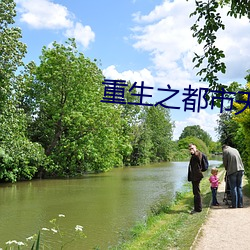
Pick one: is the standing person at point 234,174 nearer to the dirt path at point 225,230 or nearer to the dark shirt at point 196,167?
the dirt path at point 225,230

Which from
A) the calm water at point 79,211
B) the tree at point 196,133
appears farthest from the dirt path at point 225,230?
the tree at point 196,133

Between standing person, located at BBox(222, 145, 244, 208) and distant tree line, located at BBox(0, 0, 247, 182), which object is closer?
standing person, located at BBox(222, 145, 244, 208)

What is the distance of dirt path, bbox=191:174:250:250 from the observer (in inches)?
267

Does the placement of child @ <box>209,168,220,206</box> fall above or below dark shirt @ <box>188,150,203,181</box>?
below

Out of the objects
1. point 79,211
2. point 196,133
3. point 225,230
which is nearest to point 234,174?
point 225,230

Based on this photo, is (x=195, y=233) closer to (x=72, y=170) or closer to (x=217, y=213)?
(x=217, y=213)

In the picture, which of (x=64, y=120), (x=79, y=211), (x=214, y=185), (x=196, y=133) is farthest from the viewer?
(x=196, y=133)

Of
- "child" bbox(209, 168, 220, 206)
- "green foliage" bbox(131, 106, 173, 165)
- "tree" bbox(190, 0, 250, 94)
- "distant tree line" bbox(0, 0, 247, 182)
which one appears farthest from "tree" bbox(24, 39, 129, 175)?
"green foliage" bbox(131, 106, 173, 165)

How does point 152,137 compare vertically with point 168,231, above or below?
above

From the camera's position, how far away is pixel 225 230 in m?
7.88

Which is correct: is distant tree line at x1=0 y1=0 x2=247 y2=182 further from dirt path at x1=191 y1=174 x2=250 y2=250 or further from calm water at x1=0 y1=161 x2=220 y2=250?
dirt path at x1=191 y1=174 x2=250 y2=250

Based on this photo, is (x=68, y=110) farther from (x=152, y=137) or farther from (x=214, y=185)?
(x=152, y=137)

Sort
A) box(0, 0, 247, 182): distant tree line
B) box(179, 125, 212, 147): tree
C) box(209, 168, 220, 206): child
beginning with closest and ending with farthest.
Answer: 1. box(209, 168, 220, 206): child
2. box(0, 0, 247, 182): distant tree line
3. box(179, 125, 212, 147): tree

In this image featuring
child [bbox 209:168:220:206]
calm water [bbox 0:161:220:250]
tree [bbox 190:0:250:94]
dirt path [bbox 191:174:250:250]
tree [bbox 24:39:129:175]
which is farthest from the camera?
tree [bbox 24:39:129:175]
